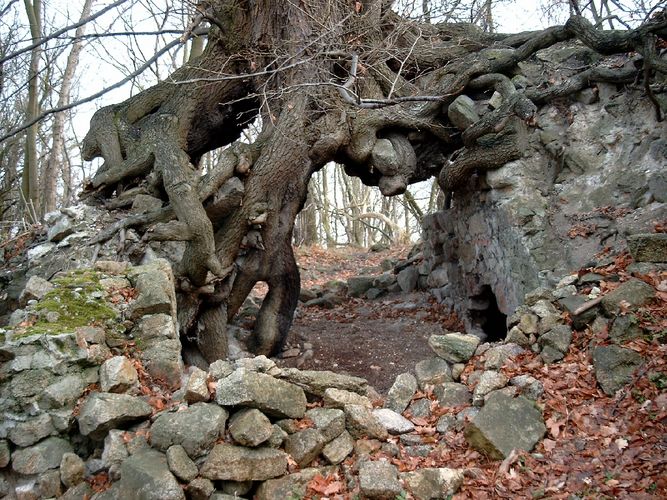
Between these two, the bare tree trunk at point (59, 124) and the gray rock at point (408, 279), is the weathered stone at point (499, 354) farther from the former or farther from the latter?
the bare tree trunk at point (59, 124)

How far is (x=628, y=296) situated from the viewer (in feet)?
13.9

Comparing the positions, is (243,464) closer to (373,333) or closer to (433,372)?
(433,372)

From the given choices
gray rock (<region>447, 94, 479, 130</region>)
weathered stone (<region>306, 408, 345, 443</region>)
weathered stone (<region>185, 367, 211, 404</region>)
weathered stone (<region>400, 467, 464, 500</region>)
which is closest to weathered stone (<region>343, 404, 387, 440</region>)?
weathered stone (<region>306, 408, 345, 443</region>)

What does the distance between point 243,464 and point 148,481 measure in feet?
1.91

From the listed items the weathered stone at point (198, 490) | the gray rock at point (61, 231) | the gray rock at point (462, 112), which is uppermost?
the gray rock at point (462, 112)

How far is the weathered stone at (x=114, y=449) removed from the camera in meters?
3.63

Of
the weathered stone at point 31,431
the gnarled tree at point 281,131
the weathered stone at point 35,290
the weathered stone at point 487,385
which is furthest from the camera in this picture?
the gnarled tree at point 281,131

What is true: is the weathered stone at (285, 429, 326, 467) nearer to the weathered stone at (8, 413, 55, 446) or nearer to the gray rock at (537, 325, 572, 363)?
the weathered stone at (8, 413, 55, 446)

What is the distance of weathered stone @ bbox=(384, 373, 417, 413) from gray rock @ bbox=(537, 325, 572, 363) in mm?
1071

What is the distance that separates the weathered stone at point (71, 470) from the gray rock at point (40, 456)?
91 mm

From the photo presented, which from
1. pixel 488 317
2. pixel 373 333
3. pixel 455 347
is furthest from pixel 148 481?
pixel 488 317

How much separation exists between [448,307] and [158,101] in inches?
224

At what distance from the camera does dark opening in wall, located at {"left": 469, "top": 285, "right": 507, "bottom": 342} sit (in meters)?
8.30

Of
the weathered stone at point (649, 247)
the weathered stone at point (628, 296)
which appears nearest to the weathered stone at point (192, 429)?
the weathered stone at point (628, 296)
